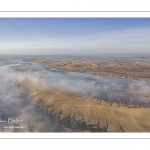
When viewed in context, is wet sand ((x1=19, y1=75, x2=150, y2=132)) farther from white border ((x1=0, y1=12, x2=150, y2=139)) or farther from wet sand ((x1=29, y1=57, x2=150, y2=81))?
wet sand ((x1=29, y1=57, x2=150, y2=81))

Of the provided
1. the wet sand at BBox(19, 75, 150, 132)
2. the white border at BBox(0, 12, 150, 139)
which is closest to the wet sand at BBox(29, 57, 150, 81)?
the wet sand at BBox(19, 75, 150, 132)
